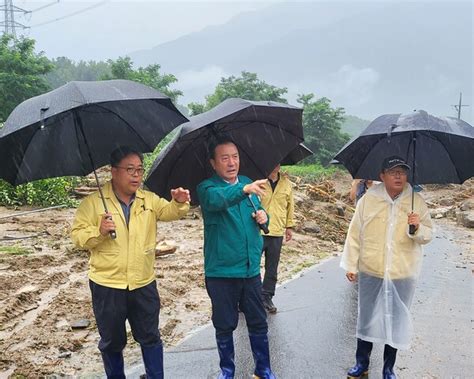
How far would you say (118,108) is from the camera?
11.5ft

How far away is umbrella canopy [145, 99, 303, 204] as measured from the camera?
349 cm

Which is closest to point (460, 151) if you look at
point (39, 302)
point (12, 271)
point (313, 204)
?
point (39, 302)

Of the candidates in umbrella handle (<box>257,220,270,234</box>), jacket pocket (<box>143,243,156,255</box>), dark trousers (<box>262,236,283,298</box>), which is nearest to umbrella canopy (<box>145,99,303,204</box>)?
jacket pocket (<box>143,243,156,255</box>)

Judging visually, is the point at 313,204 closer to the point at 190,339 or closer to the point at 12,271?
the point at 12,271

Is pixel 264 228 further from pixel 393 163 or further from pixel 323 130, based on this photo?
pixel 323 130

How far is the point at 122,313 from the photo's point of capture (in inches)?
131

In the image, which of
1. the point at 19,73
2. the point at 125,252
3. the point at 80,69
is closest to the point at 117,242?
the point at 125,252

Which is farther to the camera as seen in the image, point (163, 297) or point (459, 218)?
point (459, 218)

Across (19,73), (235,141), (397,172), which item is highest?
(19,73)

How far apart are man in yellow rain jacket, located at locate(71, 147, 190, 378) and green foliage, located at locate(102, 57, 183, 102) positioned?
3254 centimetres

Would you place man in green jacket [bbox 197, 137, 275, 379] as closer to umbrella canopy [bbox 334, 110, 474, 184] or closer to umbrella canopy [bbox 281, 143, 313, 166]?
umbrella canopy [bbox 334, 110, 474, 184]

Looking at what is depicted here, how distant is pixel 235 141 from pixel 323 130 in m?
30.0

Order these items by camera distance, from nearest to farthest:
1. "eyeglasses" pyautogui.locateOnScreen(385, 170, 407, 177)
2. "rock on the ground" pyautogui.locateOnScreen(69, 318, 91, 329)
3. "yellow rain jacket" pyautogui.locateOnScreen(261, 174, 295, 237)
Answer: "eyeglasses" pyautogui.locateOnScreen(385, 170, 407, 177), "rock on the ground" pyautogui.locateOnScreen(69, 318, 91, 329), "yellow rain jacket" pyautogui.locateOnScreen(261, 174, 295, 237)

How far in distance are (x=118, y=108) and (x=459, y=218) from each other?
1444 centimetres
